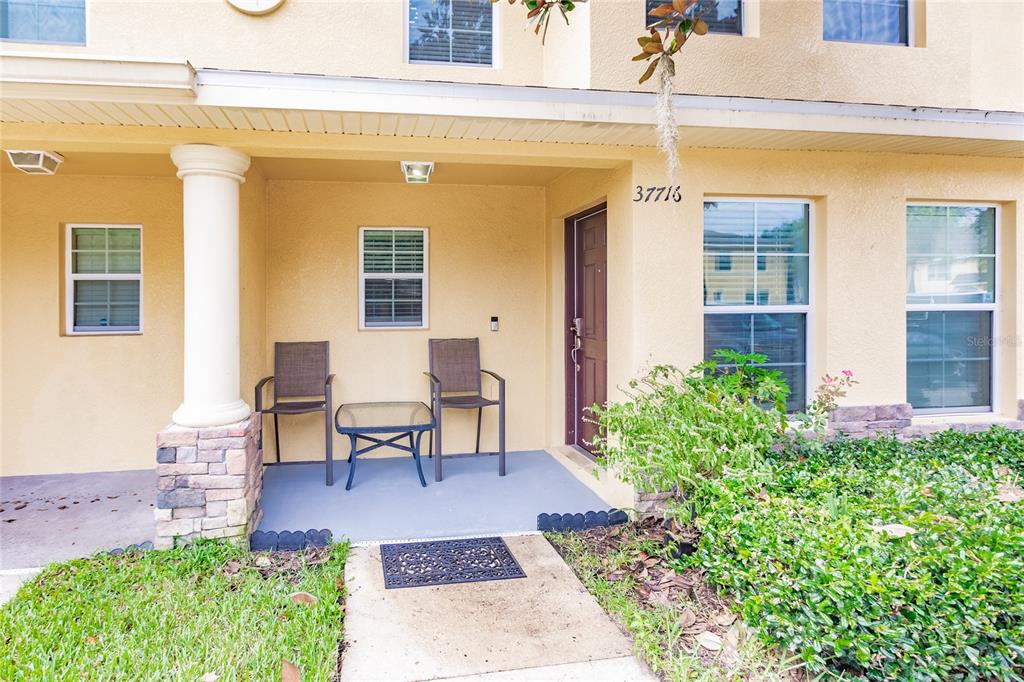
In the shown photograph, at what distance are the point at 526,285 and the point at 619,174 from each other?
1887mm

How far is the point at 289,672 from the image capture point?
8.47 feet

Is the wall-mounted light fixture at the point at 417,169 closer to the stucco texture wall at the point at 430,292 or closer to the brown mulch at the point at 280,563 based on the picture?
the stucco texture wall at the point at 430,292

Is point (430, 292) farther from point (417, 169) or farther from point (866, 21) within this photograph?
point (866, 21)

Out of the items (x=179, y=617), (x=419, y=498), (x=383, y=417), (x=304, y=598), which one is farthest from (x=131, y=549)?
(x=383, y=417)

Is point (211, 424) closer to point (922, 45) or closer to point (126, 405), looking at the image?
point (126, 405)

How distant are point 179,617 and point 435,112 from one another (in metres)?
2.95

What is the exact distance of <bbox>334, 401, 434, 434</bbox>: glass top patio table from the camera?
4875 mm

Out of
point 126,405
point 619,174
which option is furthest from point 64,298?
point 619,174

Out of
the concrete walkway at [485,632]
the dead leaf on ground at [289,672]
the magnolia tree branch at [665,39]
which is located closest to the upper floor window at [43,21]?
the magnolia tree branch at [665,39]

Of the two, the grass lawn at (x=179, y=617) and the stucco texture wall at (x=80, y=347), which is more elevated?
the stucco texture wall at (x=80, y=347)

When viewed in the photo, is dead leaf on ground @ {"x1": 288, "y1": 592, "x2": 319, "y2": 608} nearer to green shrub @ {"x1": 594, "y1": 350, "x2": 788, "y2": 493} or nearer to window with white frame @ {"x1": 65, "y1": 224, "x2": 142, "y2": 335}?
green shrub @ {"x1": 594, "y1": 350, "x2": 788, "y2": 493}

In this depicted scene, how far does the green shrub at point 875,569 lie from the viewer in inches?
91.7

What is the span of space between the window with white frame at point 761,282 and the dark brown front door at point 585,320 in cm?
87

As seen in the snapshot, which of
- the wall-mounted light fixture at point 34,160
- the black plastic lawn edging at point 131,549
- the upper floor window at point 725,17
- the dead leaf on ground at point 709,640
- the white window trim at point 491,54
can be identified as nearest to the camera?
the dead leaf on ground at point 709,640
